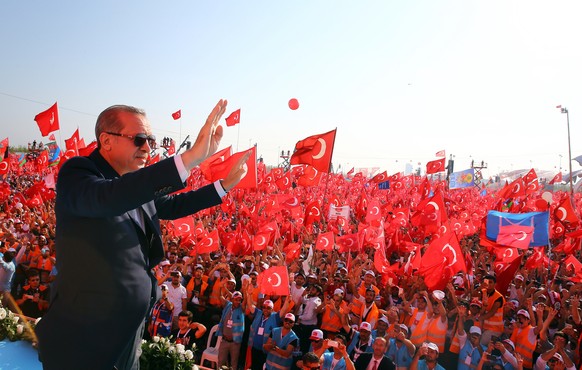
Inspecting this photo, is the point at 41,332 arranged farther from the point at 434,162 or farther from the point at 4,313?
the point at 434,162

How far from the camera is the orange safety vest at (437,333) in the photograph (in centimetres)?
685

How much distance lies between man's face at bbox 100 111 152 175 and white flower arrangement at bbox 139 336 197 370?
276 cm

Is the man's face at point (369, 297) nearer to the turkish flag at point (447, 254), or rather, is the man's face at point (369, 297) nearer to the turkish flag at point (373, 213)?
the turkish flag at point (447, 254)

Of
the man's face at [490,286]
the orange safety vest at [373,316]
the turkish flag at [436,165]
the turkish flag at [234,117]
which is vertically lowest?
the orange safety vest at [373,316]

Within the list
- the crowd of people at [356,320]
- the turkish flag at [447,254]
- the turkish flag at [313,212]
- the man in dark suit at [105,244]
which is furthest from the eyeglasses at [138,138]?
the turkish flag at [313,212]

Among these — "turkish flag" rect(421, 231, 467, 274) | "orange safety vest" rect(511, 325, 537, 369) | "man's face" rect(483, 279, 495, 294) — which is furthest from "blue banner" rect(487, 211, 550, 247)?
"orange safety vest" rect(511, 325, 537, 369)

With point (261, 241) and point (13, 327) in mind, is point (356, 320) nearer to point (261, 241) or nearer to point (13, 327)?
point (261, 241)

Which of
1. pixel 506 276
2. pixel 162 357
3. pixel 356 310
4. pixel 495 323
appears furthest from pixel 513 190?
pixel 162 357

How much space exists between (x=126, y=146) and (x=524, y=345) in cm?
707

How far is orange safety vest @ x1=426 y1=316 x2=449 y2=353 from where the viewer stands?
22.5 feet

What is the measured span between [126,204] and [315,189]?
2583 cm

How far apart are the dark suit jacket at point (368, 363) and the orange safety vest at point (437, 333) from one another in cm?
125

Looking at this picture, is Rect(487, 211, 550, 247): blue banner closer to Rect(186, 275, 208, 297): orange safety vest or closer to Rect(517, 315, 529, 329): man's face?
Rect(517, 315, 529, 329): man's face

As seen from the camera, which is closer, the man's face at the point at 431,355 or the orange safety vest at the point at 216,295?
the man's face at the point at 431,355
